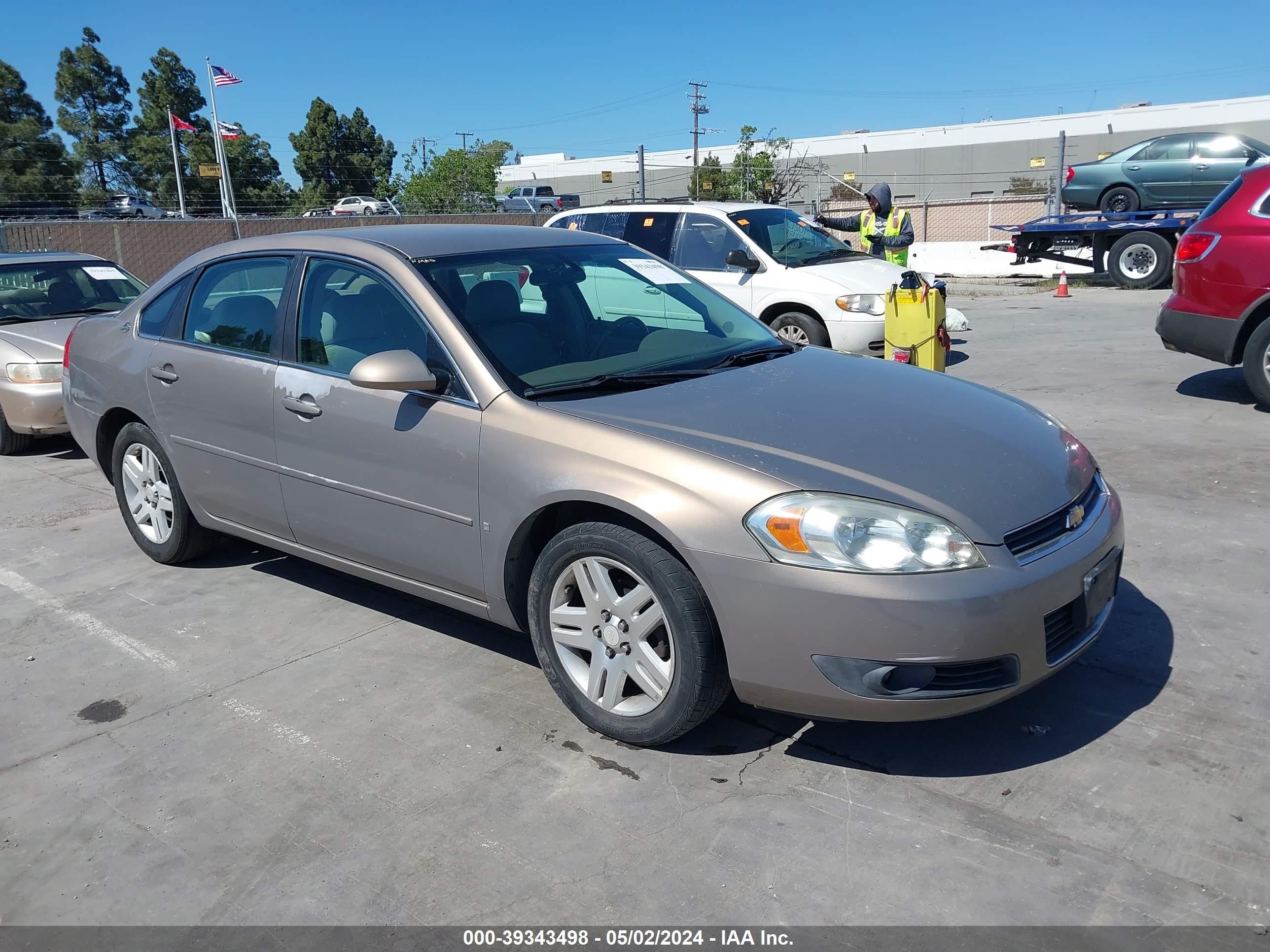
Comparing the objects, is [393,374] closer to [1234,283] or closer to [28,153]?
[1234,283]

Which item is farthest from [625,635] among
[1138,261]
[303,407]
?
[1138,261]

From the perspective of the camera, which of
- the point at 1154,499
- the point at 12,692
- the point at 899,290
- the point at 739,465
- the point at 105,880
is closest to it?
the point at 105,880

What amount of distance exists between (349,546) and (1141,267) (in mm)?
16736

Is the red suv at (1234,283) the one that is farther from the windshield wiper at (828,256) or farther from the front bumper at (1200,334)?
the windshield wiper at (828,256)

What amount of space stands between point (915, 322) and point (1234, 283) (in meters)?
2.20

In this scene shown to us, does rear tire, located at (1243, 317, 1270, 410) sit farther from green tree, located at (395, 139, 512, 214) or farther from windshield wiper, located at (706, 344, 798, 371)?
green tree, located at (395, 139, 512, 214)

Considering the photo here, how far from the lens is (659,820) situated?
295 cm

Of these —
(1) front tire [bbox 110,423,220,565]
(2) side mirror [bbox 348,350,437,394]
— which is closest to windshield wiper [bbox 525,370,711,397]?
(2) side mirror [bbox 348,350,437,394]

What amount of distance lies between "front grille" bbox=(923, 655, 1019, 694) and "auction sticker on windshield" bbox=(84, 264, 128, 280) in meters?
8.50

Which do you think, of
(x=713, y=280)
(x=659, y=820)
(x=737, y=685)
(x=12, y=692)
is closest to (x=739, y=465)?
(x=737, y=685)

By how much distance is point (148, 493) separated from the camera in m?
5.24

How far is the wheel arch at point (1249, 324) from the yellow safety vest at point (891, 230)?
3700 mm

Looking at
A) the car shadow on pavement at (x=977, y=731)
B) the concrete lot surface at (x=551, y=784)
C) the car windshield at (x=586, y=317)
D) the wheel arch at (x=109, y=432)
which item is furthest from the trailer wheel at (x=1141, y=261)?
the wheel arch at (x=109, y=432)
